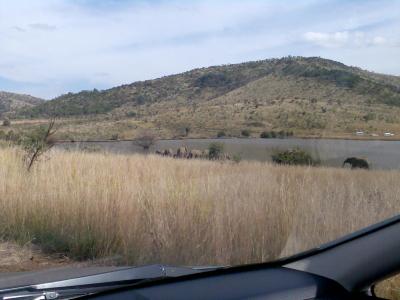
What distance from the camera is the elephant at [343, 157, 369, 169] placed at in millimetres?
7137

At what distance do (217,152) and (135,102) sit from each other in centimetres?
5247

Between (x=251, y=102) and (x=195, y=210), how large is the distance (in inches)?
1010

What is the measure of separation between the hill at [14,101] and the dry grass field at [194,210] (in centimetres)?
7563

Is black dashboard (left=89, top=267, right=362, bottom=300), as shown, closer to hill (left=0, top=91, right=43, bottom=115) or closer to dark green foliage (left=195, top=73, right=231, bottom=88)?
dark green foliage (left=195, top=73, right=231, bottom=88)

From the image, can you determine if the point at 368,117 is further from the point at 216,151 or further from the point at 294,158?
the point at 216,151

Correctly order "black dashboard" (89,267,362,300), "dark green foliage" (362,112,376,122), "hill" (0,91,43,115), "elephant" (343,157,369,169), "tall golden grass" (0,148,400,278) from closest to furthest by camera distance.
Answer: "black dashboard" (89,267,362,300), "tall golden grass" (0,148,400,278), "elephant" (343,157,369,169), "dark green foliage" (362,112,376,122), "hill" (0,91,43,115)

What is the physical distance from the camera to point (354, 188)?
19.9 ft

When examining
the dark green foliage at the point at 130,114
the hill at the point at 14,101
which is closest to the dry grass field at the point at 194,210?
the dark green foliage at the point at 130,114

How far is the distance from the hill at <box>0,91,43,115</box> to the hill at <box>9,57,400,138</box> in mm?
19913

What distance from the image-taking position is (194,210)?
7773 mm

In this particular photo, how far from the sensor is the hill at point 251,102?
930cm

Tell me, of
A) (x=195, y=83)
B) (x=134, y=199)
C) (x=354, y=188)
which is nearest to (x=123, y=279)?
(x=354, y=188)

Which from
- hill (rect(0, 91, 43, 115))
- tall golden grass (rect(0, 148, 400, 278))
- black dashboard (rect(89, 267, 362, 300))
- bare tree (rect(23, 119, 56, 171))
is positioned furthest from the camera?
hill (rect(0, 91, 43, 115))

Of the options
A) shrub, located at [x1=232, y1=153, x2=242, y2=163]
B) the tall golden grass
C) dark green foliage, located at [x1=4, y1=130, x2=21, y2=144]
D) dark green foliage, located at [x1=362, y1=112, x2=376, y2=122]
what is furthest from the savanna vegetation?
dark green foliage, located at [x1=4, y1=130, x2=21, y2=144]
